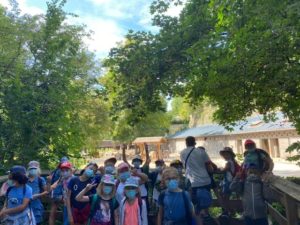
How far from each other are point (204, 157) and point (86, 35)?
12.5m

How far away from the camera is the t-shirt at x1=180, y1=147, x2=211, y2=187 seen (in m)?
6.14

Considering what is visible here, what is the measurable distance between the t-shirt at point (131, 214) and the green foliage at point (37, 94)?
4477 mm

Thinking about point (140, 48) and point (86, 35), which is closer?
point (140, 48)

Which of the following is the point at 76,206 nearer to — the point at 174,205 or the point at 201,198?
the point at 174,205

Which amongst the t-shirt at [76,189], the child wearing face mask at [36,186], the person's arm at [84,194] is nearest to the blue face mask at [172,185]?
the person's arm at [84,194]

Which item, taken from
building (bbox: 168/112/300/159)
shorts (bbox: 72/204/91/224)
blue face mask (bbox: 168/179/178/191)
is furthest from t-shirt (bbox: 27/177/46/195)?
building (bbox: 168/112/300/159)

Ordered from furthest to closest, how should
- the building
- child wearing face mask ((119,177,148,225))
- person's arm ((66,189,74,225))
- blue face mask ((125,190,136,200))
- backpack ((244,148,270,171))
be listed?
the building
backpack ((244,148,270,171))
person's arm ((66,189,74,225))
blue face mask ((125,190,136,200))
child wearing face mask ((119,177,148,225))

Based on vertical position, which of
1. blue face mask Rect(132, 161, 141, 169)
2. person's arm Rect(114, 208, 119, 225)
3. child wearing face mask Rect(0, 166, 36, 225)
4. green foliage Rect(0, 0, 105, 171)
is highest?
green foliage Rect(0, 0, 105, 171)

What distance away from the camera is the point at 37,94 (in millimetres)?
8852

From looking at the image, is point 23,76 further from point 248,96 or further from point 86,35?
point 86,35

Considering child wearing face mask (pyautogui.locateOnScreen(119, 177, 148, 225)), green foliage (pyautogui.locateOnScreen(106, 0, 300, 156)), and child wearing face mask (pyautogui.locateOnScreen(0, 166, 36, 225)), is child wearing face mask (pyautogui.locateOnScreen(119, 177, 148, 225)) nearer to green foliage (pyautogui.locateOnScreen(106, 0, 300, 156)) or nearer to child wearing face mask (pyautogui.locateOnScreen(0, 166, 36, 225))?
child wearing face mask (pyautogui.locateOnScreen(0, 166, 36, 225))

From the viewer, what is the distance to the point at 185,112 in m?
76.9

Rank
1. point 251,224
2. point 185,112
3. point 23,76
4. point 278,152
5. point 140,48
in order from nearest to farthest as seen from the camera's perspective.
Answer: point 251,224 < point 23,76 < point 140,48 < point 278,152 < point 185,112

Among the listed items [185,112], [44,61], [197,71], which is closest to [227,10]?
[197,71]
